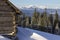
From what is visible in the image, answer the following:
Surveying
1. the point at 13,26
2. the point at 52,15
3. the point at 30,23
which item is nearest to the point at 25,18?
the point at 30,23

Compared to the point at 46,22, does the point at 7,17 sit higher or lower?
higher

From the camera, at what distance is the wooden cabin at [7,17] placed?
1314 cm

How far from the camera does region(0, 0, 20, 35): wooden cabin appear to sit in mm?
13141

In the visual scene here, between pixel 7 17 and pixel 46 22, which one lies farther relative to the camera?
pixel 46 22

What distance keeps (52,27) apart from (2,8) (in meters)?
7.53

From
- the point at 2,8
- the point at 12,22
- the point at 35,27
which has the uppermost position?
the point at 2,8

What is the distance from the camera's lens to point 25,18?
2209cm

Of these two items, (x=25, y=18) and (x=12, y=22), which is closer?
(x=12, y=22)

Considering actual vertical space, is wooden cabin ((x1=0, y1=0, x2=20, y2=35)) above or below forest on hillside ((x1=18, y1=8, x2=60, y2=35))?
above

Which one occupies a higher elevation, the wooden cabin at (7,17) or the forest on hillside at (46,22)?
the wooden cabin at (7,17)

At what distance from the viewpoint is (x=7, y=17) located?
43.2 ft

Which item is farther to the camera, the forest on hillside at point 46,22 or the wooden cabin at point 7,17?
the forest on hillside at point 46,22

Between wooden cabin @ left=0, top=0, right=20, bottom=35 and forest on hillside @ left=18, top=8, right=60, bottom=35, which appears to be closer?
wooden cabin @ left=0, top=0, right=20, bottom=35

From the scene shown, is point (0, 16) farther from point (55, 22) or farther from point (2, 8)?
point (55, 22)
